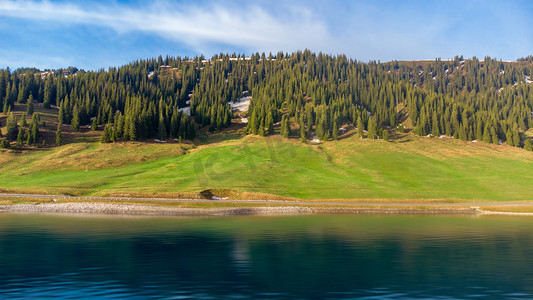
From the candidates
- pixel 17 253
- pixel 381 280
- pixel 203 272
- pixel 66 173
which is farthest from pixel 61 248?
pixel 66 173

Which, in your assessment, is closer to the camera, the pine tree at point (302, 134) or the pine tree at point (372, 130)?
the pine tree at point (302, 134)

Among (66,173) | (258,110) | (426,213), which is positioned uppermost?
(258,110)

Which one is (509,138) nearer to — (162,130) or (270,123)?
(270,123)

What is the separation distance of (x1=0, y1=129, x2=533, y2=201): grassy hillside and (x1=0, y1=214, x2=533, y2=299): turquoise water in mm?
34909

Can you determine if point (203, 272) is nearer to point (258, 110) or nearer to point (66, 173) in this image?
point (66, 173)

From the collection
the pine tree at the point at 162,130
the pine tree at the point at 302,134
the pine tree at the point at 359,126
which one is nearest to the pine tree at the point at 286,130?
the pine tree at the point at 302,134

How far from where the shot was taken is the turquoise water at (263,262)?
1830 centimetres

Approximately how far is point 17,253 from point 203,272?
17105mm

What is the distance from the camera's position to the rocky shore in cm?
5891

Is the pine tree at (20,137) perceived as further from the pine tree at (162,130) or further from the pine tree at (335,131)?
the pine tree at (335,131)

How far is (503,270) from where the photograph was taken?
22969 mm

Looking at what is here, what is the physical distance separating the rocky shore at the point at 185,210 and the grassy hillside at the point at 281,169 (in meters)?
10.1

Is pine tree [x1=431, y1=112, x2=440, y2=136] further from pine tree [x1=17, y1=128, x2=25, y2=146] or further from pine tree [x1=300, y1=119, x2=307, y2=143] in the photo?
pine tree [x1=17, y1=128, x2=25, y2=146]

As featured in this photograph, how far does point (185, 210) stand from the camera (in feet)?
196
